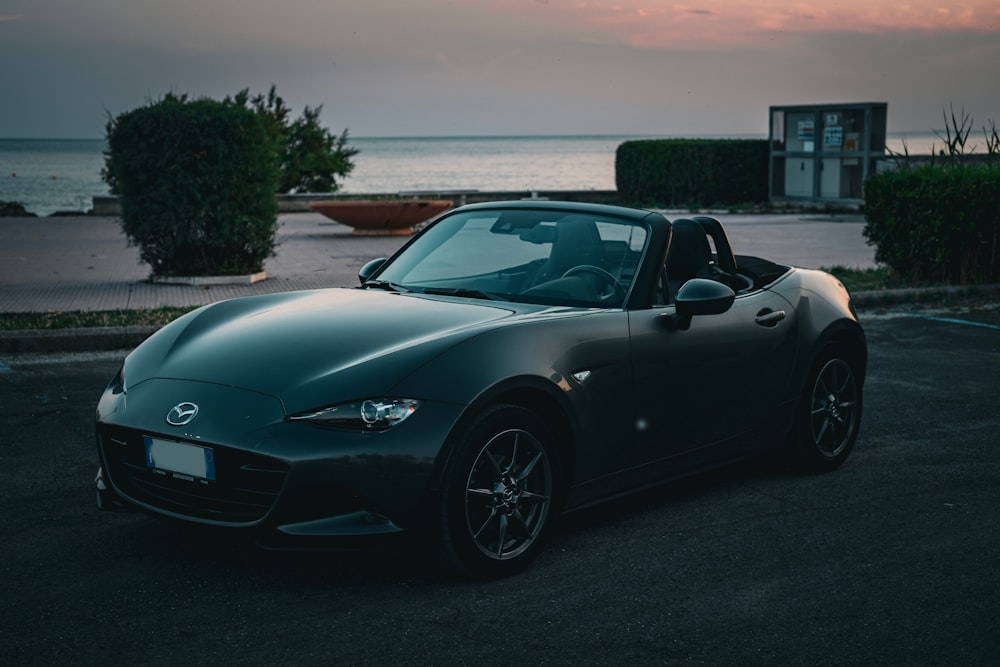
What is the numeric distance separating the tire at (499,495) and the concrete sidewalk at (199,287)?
26.7 feet

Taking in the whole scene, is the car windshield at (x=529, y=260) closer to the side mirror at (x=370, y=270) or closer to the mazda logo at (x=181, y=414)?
the side mirror at (x=370, y=270)

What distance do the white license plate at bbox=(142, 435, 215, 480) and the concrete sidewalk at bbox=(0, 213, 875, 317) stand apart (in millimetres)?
7792

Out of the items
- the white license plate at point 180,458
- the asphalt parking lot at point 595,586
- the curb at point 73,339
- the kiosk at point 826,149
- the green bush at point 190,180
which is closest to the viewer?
the asphalt parking lot at point 595,586

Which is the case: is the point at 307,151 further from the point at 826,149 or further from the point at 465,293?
the point at 465,293

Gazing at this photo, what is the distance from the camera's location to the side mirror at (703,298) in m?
5.20

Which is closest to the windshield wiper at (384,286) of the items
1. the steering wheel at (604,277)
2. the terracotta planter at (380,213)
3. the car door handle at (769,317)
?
the steering wheel at (604,277)

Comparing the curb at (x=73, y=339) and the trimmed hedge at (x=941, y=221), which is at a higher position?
the trimmed hedge at (x=941, y=221)

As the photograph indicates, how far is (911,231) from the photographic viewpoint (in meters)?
13.9

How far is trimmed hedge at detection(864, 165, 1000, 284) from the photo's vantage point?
1348cm

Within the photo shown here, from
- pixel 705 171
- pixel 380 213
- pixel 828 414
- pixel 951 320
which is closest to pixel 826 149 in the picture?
pixel 705 171

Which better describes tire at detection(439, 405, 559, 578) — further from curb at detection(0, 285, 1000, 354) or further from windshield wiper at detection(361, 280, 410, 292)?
curb at detection(0, 285, 1000, 354)

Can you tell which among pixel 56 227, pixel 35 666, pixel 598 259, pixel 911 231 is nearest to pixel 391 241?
pixel 56 227

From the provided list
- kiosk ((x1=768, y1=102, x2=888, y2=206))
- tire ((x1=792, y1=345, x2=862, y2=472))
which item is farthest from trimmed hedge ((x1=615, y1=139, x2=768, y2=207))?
tire ((x1=792, y1=345, x2=862, y2=472))

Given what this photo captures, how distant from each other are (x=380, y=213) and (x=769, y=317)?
1783 centimetres
